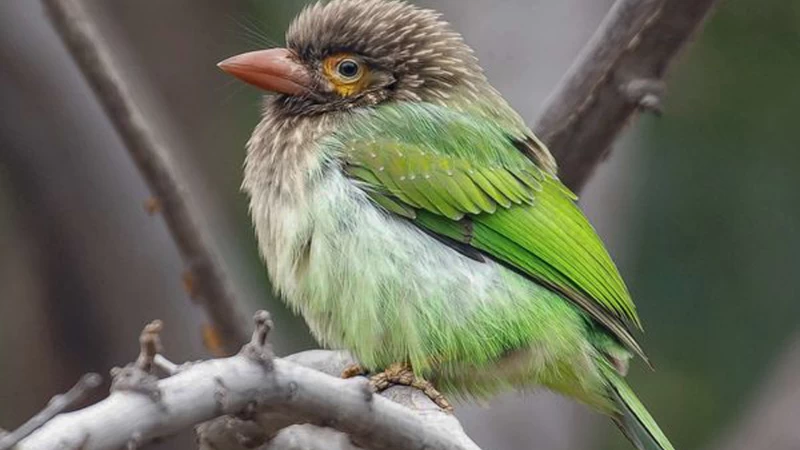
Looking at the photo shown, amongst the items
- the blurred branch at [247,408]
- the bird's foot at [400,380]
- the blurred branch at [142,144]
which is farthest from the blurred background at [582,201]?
the blurred branch at [247,408]

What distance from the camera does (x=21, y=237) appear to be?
5.90 metres

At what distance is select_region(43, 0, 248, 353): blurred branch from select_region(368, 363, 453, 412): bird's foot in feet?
2.48

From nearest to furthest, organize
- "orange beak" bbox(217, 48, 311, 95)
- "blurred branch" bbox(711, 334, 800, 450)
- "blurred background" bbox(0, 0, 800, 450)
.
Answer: "orange beak" bbox(217, 48, 311, 95) < "blurred background" bbox(0, 0, 800, 450) < "blurred branch" bbox(711, 334, 800, 450)

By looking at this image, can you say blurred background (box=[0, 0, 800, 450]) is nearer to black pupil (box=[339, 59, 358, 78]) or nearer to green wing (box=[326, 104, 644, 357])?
green wing (box=[326, 104, 644, 357])

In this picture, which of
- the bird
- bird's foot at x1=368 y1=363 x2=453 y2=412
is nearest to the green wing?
the bird

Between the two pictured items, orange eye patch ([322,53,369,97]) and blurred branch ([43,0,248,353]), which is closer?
blurred branch ([43,0,248,353])

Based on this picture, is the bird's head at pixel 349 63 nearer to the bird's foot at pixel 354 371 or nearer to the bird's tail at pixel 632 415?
the bird's foot at pixel 354 371

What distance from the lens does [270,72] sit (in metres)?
4.38

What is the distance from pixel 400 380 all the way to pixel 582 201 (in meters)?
2.67

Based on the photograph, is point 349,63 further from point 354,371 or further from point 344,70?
point 354,371

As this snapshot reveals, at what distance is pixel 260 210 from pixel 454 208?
53 cm

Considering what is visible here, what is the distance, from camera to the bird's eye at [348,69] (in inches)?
174

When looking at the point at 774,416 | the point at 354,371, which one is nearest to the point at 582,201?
the point at 774,416

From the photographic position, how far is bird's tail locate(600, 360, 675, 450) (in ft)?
13.5
